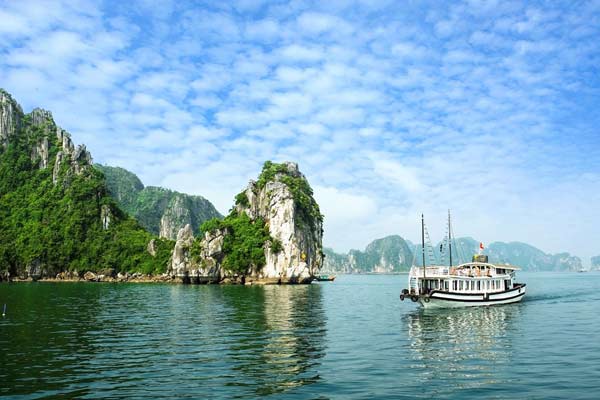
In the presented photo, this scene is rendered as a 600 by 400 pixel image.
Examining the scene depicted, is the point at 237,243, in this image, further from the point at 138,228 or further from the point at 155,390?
the point at 155,390

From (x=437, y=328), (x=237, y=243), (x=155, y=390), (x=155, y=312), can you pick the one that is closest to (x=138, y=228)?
(x=237, y=243)

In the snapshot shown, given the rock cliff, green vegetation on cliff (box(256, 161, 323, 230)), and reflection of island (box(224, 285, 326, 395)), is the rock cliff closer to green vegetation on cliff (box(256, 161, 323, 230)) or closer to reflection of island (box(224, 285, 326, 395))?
green vegetation on cliff (box(256, 161, 323, 230))

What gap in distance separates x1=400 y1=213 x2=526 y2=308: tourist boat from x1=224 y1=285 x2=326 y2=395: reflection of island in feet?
41.6

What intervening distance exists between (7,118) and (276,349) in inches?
7766

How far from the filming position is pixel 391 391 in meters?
18.9

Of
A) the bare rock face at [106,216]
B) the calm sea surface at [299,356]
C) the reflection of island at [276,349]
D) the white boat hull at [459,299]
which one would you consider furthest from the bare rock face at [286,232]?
the calm sea surface at [299,356]

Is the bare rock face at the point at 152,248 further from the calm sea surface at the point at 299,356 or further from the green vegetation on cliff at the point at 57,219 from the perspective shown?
the calm sea surface at the point at 299,356

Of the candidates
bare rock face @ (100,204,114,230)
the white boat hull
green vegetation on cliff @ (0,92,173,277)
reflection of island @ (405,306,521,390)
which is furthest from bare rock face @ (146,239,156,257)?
reflection of island @ (405,306,521,390)

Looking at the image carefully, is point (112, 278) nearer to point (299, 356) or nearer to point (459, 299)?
point (459, 299)

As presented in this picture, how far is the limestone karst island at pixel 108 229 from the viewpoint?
127m

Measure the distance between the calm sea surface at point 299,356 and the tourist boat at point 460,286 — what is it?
7.07 m

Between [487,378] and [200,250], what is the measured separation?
377 feet

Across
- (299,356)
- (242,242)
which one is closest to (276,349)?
(299,356)

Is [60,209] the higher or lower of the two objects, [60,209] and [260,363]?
the higher
